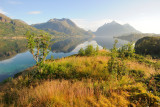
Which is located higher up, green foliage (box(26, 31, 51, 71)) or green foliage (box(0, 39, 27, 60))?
green foliage (box(26, 31, 51, 71))

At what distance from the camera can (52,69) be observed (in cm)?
794

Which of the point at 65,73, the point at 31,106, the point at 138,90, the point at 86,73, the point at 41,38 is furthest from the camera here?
the point at 41,38

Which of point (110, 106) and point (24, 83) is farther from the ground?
point (110, 106)

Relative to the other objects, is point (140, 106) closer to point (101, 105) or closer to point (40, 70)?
point (101, 105)

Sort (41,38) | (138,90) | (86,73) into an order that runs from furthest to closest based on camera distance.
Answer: (41,38) → (86,73) → (138,90)

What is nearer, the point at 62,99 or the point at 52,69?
the point at 62,99

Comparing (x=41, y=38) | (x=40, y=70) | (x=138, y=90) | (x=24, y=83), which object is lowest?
(x=24, y=83)

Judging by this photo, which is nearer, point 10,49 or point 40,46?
point 40,46

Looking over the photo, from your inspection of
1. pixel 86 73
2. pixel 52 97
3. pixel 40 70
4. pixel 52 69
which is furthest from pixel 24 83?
pixel 86 73

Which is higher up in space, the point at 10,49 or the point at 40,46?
the point at 40,46

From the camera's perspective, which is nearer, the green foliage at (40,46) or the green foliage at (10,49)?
the green foliage at (40,46)

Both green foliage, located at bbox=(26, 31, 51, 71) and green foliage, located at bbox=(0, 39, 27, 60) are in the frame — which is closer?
green foliage, located at bbox=(26, 31, 51, 71)

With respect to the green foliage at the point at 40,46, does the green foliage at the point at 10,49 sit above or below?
below

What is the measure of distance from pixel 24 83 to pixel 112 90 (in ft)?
24.2
